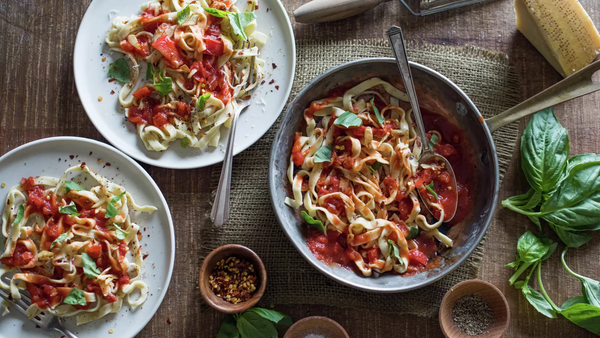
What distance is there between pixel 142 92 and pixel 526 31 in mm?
2866

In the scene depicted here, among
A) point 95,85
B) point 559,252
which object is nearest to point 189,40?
point 95,85

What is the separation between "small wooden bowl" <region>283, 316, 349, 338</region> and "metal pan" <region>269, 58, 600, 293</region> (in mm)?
376

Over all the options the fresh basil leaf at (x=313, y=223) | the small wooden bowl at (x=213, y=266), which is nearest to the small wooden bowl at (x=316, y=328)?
the small wooden bowl at (x=213, y=266)

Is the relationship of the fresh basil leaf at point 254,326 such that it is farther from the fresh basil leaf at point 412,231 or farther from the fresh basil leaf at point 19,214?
the fresh basil leaf at point 19,214

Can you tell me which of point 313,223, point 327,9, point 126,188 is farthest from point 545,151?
point 126,188

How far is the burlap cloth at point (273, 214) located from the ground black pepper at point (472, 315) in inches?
6.1

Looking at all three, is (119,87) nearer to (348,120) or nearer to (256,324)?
(348,120)

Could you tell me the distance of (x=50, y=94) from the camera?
3.62 meters

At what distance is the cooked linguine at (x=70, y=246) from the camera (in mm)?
3184

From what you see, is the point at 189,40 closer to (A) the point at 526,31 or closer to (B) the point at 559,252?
(A) the point at 526,31

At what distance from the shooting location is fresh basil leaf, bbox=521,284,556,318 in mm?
3441

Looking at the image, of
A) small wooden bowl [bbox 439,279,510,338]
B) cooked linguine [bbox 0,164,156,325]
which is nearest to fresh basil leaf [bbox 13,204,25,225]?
cooked linguine [bbox 0,164,156,325]

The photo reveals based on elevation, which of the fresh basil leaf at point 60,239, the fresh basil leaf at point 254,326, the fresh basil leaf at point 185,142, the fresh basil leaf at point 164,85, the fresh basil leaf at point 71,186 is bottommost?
the fresh basil leaf at point 254,326

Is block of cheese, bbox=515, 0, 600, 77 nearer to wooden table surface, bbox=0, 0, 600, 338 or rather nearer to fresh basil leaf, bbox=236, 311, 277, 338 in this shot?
wooden table surface, bbox=0, 0, 600, 338
